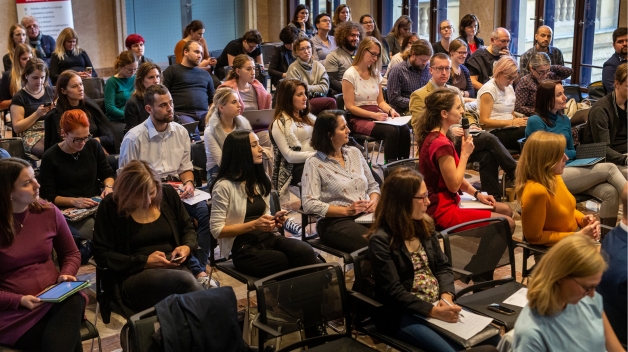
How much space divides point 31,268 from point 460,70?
18.3 ft

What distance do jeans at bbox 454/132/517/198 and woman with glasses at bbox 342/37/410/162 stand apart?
31.5 inches

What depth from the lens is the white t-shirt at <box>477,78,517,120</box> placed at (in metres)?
6.93

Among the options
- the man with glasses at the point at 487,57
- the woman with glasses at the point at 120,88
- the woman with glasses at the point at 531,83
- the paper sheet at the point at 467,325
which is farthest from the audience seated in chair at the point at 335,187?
the man with glasses at the point at 487,57

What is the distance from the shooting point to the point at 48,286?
12.4 feet

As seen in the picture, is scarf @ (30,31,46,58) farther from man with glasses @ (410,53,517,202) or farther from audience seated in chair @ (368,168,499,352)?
audience seated in chair @ (368,168,499,352)

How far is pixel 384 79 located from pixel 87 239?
469cm

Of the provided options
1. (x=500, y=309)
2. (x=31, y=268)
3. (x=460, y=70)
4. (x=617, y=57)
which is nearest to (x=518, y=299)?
(x=500, y=309)

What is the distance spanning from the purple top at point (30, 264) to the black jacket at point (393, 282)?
1543 mm

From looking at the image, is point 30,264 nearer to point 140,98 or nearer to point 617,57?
point 140,98

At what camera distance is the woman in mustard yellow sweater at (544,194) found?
432 centimetres

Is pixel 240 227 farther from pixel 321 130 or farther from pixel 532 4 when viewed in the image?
pixel 532 4

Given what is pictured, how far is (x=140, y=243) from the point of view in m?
4.09

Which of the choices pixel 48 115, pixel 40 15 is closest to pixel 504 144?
pixel 48 115

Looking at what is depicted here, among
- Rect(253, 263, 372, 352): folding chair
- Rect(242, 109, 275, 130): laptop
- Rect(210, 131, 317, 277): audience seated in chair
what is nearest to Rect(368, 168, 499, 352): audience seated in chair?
Rect(253, 263, 372, 352): folding chair
